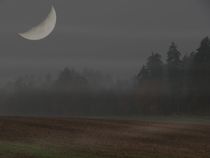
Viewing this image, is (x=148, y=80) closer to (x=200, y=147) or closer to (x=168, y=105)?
(x=168, y=105)

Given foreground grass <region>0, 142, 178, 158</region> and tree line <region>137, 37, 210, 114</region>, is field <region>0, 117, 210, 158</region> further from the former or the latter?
tree line <region>137, 37, 210, 114</region>

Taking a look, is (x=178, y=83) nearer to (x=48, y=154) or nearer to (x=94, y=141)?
(x=94, y=141)

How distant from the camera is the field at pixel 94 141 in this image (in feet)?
75.4

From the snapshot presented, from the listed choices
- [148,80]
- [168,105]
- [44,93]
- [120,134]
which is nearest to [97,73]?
[44,93]

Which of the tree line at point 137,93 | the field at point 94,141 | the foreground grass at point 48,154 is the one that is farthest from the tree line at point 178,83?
the foreground grass at point 48,154

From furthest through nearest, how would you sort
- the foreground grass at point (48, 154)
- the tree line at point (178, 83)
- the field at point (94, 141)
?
the tree line at point (178, 83) → the field at point (94, 141) → the foreground grass at point (48, 154)

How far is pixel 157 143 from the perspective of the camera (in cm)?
2869

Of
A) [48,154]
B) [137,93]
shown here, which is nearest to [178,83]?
[137,93]

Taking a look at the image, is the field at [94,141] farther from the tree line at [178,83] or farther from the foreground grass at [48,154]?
the tree line at [178,83]

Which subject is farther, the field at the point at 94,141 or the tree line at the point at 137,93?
the tree line at the point at 137,93

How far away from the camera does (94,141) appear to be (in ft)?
91.6

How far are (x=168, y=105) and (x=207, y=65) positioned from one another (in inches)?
374

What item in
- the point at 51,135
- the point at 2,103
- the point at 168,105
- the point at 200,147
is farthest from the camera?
the point at 2,103

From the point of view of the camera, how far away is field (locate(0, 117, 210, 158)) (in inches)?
905
